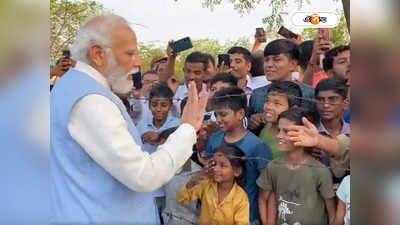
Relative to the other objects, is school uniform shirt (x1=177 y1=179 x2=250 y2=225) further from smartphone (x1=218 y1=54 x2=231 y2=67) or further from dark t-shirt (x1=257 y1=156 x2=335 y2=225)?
smartphone (x1=218 y1=54 x2=231 y2=67)

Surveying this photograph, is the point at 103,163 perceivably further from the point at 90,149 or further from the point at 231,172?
the point at 231,172

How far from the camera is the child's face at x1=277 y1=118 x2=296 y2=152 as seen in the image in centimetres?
312

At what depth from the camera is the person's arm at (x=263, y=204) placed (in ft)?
10.4

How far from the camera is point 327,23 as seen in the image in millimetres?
3049

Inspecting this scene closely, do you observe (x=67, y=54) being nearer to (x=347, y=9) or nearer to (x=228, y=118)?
(x=228, y=118)

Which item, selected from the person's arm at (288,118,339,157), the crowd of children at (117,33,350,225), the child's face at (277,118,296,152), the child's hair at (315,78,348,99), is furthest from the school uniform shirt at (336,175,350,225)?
the child's hair at (315,78,348,99)

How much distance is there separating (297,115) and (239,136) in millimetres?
337

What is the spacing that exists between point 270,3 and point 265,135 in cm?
71

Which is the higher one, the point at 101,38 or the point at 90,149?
the point at 101,38

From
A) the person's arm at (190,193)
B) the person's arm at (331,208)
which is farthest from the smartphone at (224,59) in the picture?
the person's arm at (331,208)

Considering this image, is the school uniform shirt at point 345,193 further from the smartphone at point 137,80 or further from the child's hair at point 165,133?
the smartphone at point 137,80

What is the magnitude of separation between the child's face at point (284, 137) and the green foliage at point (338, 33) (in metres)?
0.47

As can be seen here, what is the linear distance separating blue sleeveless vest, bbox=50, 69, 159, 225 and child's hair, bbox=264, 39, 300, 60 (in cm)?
87

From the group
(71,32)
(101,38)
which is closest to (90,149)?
(101,38)
